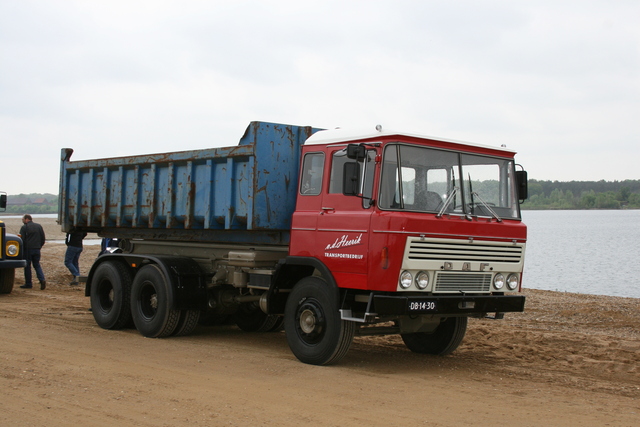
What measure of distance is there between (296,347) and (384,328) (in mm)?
1122

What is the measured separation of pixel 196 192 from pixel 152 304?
6.30ft

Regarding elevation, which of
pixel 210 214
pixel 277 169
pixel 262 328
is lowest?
pixel 262 328

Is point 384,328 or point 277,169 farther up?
point 277,169

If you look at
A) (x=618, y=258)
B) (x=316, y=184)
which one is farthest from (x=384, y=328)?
(x=618, y=258)

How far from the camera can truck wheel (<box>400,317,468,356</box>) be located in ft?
30.9

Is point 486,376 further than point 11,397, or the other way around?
point 486,376

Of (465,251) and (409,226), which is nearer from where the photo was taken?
(409,226)

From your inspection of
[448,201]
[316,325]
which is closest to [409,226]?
[448,201]

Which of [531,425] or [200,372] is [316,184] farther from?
[531,425]

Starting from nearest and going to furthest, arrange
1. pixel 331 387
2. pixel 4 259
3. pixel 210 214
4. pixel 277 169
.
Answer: pixel 331 387
pixel 277 169
pixel 210 214
pixel 4 259

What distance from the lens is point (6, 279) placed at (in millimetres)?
15797

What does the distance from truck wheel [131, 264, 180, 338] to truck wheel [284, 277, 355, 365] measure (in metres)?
2.28

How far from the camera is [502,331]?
38.2ft

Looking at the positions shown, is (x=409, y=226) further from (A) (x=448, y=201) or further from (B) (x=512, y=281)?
(B) (x=512, y=281)
